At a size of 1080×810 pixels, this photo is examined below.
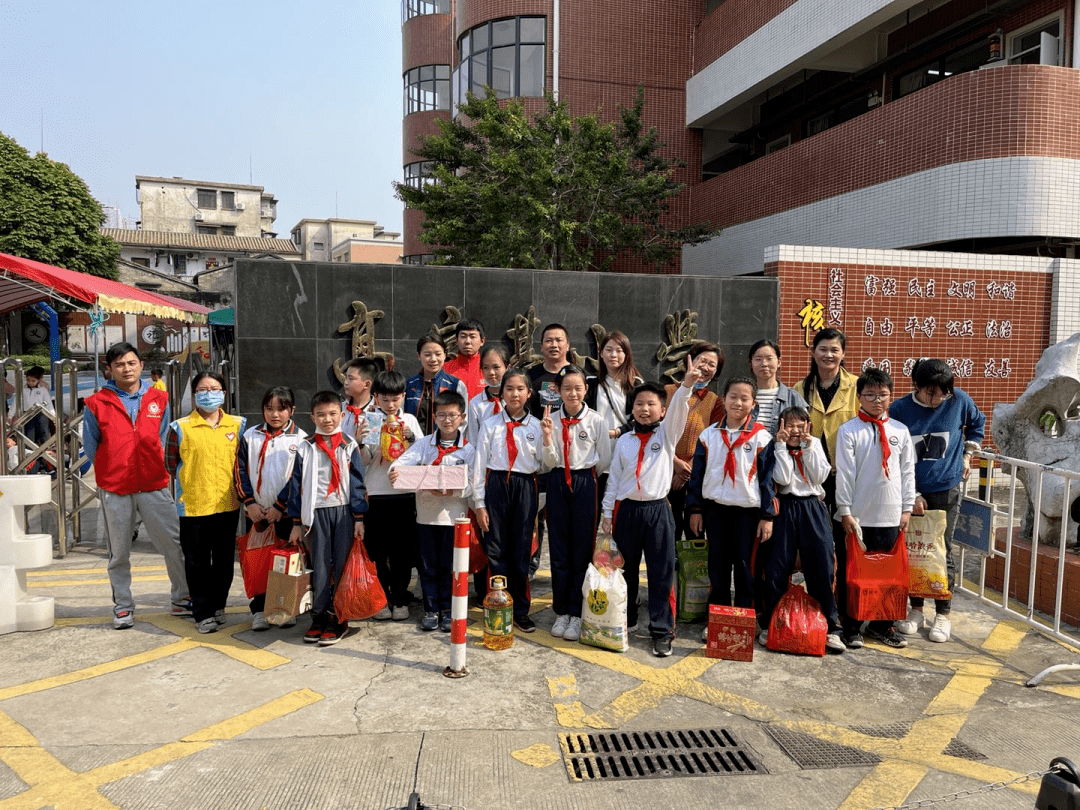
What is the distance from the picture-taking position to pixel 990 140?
10.1m

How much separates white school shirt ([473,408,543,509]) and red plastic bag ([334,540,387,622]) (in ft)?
2.47

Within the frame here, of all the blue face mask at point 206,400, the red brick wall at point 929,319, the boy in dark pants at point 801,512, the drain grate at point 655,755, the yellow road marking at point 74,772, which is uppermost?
the red brick wall at point 929,319

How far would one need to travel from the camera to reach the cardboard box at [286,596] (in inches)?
172

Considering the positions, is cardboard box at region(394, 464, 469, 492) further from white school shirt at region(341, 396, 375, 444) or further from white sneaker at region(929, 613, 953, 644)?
white sneaker at region(929, 613, 953, 644)

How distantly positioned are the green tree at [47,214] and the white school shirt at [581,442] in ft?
90.0

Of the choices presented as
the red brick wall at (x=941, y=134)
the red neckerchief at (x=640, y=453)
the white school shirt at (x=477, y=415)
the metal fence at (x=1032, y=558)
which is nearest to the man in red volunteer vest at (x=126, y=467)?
the white school shirt at (x=477, y=415)

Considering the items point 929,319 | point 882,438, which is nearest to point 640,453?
point 882,438

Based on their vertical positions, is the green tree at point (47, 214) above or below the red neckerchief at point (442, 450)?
above

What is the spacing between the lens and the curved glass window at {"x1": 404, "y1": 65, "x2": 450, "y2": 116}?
24391 millimetres

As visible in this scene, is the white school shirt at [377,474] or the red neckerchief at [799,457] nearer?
the red neckerchief at [799,457]

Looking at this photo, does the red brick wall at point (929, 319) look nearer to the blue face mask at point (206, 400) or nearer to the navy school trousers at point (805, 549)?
the navy school trousers at point (805, 549)

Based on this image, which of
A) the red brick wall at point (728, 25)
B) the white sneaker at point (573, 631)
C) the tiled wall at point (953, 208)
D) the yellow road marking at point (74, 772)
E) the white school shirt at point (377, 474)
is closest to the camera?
the yellow road marking at point (74, 772)

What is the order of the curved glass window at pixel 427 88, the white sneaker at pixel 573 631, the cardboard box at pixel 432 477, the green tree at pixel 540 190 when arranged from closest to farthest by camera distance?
1. the cardboard box at pixel 432 477
2. the white sneaker at pixel 573 631
3. the green tree at pixel 540 190
4. the curved glass window at pixel 427 88

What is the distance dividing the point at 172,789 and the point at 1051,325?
1126 cm
